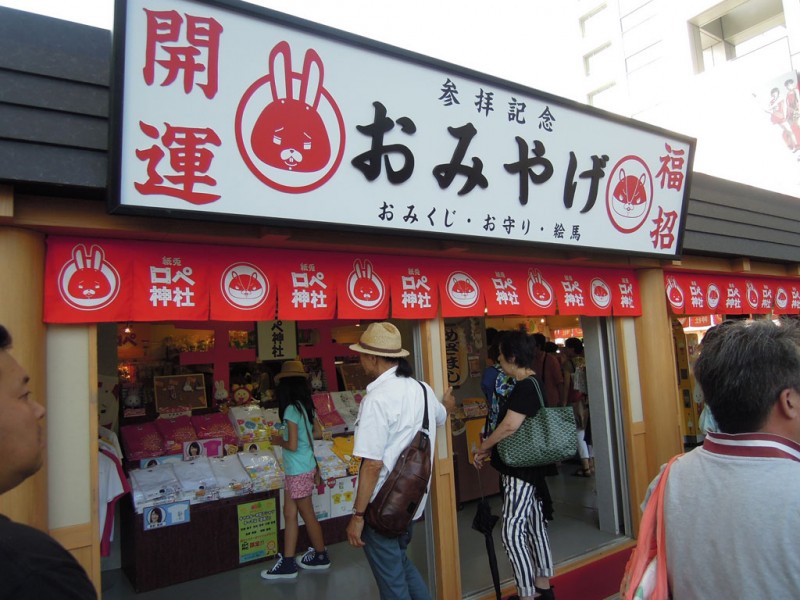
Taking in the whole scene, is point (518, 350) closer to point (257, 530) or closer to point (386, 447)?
point (386, 447)

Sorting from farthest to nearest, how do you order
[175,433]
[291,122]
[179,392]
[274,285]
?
[179,392] → [175,433] → [274,285] → [291,122]

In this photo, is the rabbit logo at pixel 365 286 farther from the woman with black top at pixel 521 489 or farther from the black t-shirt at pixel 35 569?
the black t-shirt at pixel 35 569

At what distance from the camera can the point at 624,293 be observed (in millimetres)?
5746

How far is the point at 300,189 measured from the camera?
323 cm

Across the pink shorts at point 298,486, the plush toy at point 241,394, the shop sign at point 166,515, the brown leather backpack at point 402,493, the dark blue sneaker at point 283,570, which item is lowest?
the dark blue sneaker at point 283,570

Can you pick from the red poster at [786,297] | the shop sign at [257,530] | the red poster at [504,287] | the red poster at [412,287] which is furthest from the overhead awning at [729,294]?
the shop sign at [257,530]

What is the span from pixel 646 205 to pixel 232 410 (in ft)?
16.6

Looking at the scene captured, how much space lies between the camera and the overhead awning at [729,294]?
651cm

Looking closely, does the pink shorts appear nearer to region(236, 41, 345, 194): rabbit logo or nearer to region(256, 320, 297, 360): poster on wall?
region(256, 320, 297, 360): poster on wall

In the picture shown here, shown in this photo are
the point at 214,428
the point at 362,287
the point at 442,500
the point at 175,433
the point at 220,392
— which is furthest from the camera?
the point at 220,392

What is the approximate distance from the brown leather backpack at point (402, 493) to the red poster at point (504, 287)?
1.77 m

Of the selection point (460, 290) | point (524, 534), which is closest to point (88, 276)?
Result: point (460, 290)

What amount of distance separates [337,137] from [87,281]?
5.54 ft

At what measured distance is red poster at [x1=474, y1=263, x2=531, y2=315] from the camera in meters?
4.73
